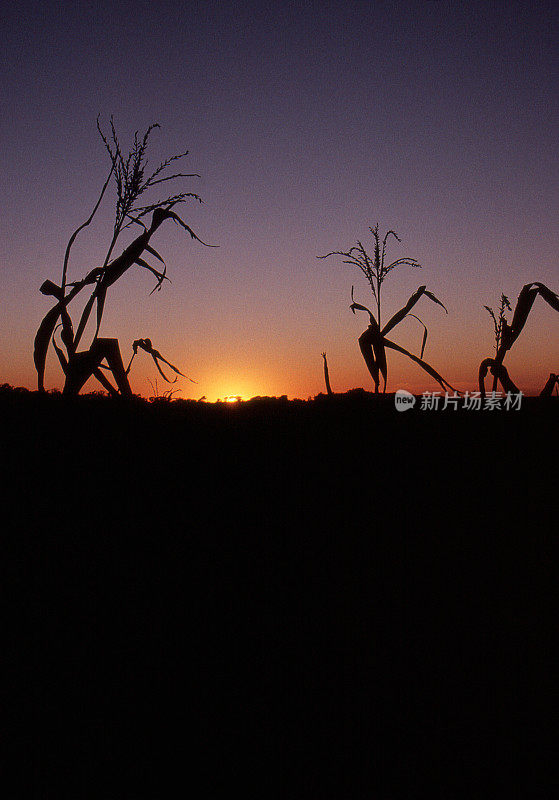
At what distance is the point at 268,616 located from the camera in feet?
2.11

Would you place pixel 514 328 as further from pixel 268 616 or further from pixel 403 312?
pixel 268 616

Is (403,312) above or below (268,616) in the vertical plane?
above

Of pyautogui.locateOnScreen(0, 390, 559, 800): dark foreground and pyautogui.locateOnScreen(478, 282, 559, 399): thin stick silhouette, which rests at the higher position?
pyautogui.locateOnScreen(478, 282, 559, 399): thin stick silhouette

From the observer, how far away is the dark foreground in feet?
2.02

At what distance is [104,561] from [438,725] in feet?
1.59

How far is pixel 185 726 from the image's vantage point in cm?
63

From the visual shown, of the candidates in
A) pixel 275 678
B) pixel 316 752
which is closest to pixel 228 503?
pixel 275 678

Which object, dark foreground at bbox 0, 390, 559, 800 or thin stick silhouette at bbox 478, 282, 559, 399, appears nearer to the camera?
dark foreground at bbox 0, 390, 559, 800

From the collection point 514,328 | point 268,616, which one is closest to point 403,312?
point 514,328

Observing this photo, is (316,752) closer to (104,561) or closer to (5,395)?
(104,561)

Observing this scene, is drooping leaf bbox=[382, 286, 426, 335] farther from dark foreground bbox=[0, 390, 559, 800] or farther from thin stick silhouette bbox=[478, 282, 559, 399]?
dark foreground bbox=[0, 390, 559, 800]

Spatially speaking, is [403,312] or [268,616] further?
[403,312]

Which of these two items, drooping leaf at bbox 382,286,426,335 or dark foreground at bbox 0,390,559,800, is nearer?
dark foreground at bbox 0,390,559,800

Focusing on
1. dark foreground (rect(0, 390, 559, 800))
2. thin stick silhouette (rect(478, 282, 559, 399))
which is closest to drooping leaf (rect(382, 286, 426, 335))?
thin stick silhouette (rect(478, 282, 559, 399))
